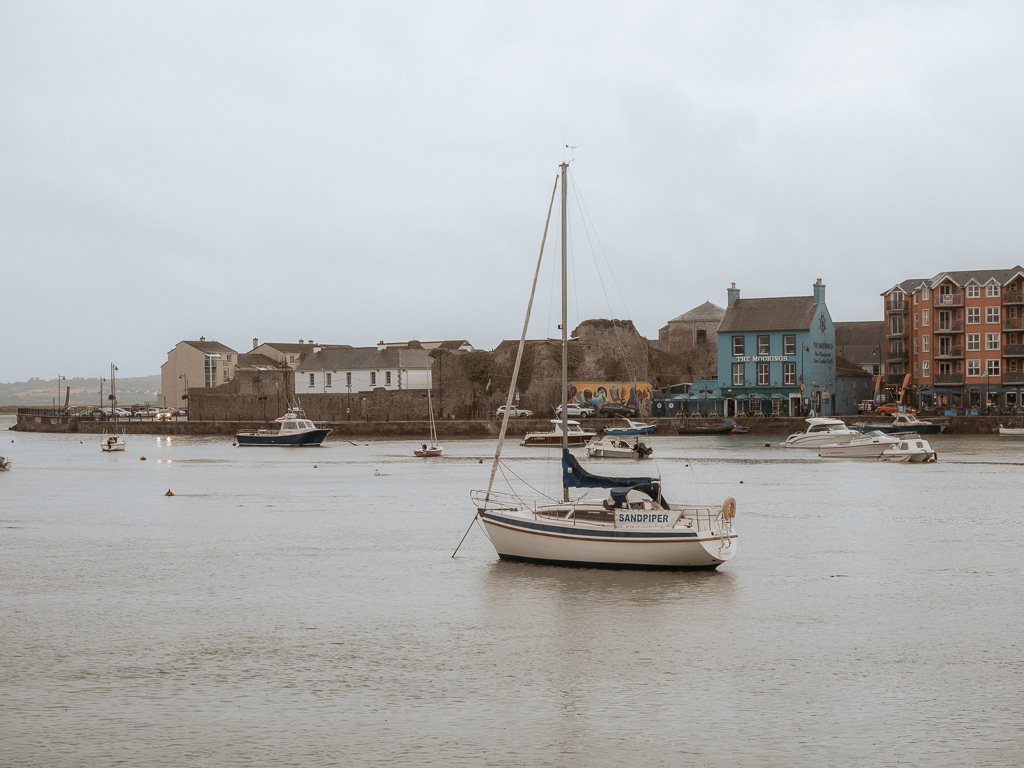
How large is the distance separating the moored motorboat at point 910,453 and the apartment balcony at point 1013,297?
2812 cm

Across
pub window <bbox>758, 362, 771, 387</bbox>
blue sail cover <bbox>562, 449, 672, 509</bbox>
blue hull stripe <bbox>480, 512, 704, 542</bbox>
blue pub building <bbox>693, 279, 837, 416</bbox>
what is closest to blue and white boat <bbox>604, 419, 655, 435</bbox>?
blue pub building <bbox>693, 279, 837, 416</bbox>

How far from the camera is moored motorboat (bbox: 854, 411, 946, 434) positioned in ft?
213

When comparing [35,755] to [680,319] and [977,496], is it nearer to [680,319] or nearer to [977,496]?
[977,496]

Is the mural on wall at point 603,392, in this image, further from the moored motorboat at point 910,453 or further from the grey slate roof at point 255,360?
the grey slate roof at point 255,360

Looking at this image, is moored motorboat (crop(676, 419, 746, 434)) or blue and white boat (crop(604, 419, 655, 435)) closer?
blue and white boat (crop(604, 419, 655, 435))

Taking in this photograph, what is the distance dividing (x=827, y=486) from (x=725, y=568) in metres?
19.2

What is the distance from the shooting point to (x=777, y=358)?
75438mm

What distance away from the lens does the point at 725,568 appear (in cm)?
1998

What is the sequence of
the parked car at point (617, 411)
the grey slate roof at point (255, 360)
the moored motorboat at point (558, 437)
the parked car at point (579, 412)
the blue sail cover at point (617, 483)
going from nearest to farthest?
1. the blue sail cover at point (617, 483)
2. the moored motorboat at point (558, 437)
3. the parked car at point (579, 412)
4. the parked car at point (617, 411)
5. the grey slate roof at point (255, 360)

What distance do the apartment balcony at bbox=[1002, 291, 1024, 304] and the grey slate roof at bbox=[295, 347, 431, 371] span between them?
43.1 metres

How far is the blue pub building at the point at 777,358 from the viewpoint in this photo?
75062mm

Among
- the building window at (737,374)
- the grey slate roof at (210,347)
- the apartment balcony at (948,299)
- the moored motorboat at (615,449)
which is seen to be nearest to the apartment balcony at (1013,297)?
the apartment balcony at (948,299)

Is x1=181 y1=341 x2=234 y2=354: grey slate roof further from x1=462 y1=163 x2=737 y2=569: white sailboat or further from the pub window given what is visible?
x1=462 y1=163 x2=737 y2=569: white sailboat

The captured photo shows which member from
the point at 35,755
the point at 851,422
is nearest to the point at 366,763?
the point at 35,755
